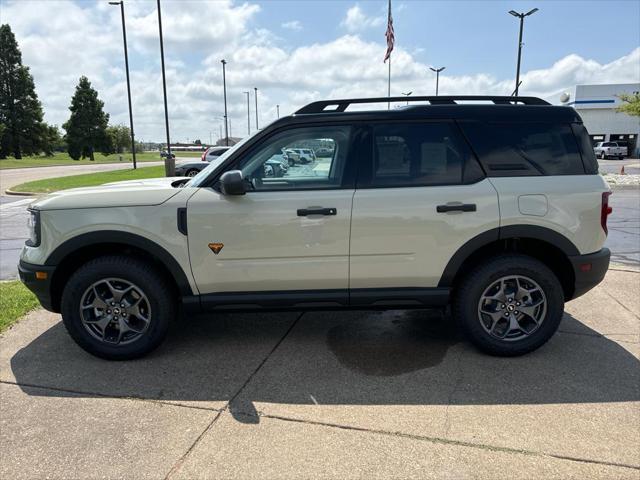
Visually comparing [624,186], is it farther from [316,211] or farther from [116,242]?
[116,242]

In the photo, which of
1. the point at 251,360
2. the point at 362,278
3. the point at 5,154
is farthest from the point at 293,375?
the point at 5,154

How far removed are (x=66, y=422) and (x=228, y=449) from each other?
1088mm

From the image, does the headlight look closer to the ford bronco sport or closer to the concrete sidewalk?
the ford bronco sport

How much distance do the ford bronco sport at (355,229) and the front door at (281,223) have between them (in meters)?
0.01

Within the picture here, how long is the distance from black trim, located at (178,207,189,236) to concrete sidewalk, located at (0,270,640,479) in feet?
3.39

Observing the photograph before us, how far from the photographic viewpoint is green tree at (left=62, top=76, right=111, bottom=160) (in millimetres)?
65625

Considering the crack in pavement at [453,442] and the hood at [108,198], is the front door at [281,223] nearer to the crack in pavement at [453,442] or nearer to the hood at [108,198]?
the hood at [108,198]

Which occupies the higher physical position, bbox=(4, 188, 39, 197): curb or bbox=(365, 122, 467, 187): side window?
bbox=(365, 122, 467, 187): side window

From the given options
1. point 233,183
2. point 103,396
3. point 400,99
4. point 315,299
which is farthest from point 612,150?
point 103,396

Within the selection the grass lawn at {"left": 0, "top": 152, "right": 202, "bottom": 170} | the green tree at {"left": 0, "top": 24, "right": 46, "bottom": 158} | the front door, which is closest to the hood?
the front door

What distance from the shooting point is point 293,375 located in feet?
11.5

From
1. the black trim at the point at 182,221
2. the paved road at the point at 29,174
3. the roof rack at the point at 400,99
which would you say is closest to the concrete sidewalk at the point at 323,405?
the black trim at the point at 182,221

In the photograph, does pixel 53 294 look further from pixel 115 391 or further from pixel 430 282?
pixel 430 282

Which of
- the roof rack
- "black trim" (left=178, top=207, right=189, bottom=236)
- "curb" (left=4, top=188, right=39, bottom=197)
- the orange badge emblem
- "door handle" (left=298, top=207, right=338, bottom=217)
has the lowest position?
"curb" (left=4, top=188, right=39, bottom=197)
